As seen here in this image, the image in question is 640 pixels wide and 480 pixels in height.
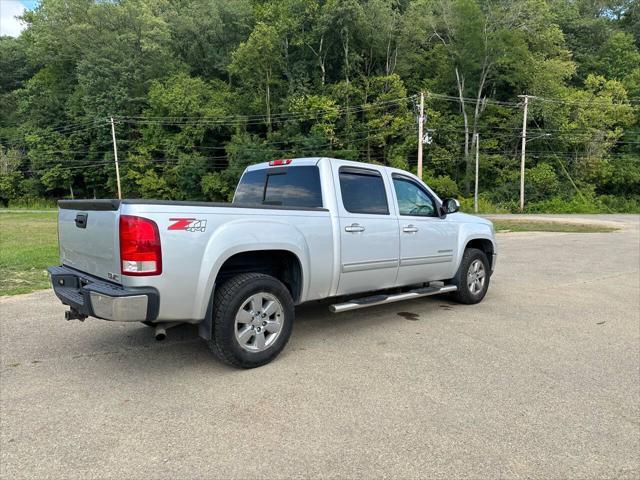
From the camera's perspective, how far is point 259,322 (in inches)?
166

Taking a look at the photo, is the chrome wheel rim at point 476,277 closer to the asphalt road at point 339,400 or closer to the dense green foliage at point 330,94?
the asphalt road at point 339,400

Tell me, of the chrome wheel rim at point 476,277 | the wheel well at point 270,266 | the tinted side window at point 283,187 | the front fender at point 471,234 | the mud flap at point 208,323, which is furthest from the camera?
the chrome wheel rim at point 476,277

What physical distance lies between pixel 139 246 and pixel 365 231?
7.96 ft

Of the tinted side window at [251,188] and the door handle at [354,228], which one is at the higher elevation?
the tinted side window at [251,188]

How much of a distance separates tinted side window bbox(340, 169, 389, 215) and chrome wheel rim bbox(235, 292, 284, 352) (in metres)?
1.39

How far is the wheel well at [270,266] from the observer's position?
4289mm

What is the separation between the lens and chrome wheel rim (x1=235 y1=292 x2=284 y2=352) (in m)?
4.11

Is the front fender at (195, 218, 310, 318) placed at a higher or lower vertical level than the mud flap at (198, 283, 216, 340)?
higher

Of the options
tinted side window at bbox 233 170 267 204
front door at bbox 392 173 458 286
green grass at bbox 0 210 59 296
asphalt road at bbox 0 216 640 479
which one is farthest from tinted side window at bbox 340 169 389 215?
green grass at bbox 0 210 59 296

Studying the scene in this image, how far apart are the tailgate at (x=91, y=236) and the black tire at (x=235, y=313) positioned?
0.87 meters

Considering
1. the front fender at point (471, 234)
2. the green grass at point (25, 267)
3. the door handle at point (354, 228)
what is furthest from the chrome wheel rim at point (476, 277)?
the green grass at point (25, 267)

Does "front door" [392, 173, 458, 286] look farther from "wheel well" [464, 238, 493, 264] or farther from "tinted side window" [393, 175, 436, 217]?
"wheel well" [464, 238, 493, 264]

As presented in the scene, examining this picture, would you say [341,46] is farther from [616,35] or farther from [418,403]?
[418,403]

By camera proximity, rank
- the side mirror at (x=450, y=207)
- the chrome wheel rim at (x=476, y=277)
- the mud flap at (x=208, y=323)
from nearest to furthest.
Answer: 1. the mud flap at (x=208, y=323)
2. the side mirror at (x=450, y=207)
3. the chrome wheel rim at (x=476, y=277)
